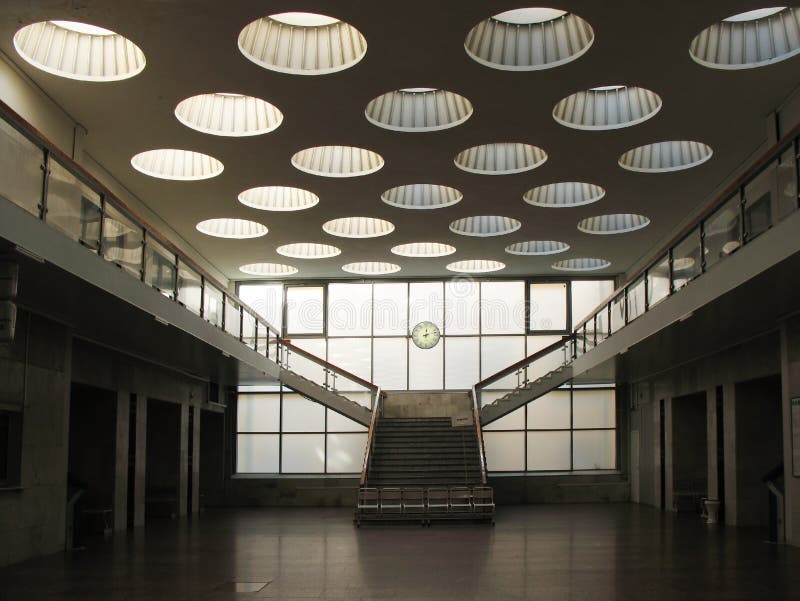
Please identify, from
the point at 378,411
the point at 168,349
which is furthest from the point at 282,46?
the point at 378,411

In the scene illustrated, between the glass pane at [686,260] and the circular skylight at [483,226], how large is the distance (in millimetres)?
10341

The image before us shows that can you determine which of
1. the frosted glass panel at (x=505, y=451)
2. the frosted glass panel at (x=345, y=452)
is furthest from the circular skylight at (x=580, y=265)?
the frosted glass panel at (x=345, y=452)

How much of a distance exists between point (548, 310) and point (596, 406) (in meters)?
3.87

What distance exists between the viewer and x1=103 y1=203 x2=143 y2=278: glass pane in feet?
43.8

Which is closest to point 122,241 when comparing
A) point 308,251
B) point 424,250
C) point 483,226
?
point 483,226

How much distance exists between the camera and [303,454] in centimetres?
3244

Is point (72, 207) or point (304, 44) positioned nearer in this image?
point (72, 207)

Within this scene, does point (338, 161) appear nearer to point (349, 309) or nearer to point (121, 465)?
point (121, 465)

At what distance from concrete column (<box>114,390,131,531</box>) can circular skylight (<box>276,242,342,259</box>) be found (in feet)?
29.5

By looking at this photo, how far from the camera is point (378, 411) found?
28891mm

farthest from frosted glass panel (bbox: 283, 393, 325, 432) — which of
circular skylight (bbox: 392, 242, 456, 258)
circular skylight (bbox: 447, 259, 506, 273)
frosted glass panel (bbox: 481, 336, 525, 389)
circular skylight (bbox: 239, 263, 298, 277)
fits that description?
circular skylight (bbox: 447, 259, 506, 273)

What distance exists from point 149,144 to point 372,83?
5703 millimetres

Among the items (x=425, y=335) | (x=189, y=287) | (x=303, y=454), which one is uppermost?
(x=425, y=335)

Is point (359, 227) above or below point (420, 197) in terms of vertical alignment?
below
